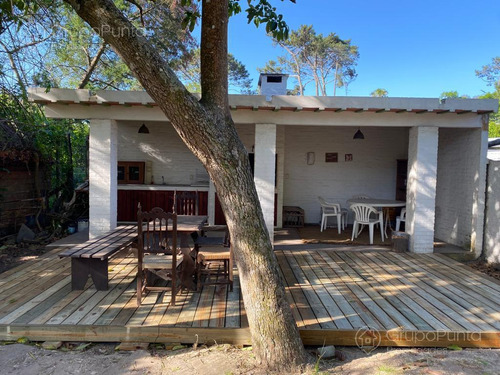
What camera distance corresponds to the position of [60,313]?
3.31m

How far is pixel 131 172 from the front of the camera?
7918mm

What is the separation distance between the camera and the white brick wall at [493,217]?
5.51m

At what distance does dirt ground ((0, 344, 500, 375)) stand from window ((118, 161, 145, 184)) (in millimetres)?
5198

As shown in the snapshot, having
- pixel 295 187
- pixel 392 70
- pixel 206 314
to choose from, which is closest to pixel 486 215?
pixel 295 187

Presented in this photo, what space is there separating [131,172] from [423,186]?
6300mm

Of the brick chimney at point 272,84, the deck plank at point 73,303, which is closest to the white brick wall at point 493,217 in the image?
the brick chimney at point 272,84

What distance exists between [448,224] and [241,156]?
593 centimetres

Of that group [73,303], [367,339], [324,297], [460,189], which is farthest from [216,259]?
[460,189]

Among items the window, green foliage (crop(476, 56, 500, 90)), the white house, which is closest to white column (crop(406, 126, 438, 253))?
the white house

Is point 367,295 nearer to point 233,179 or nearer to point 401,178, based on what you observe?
point 233,179

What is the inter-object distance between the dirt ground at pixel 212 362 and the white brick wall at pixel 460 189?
3574 mm

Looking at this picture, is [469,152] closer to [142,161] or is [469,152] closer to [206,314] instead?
[206,314]

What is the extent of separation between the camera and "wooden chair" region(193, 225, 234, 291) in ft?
12.8

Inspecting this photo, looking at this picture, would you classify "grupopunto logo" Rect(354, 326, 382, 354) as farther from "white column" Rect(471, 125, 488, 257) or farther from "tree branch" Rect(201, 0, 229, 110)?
"white column" Rect(471, 125, 488, 257)
